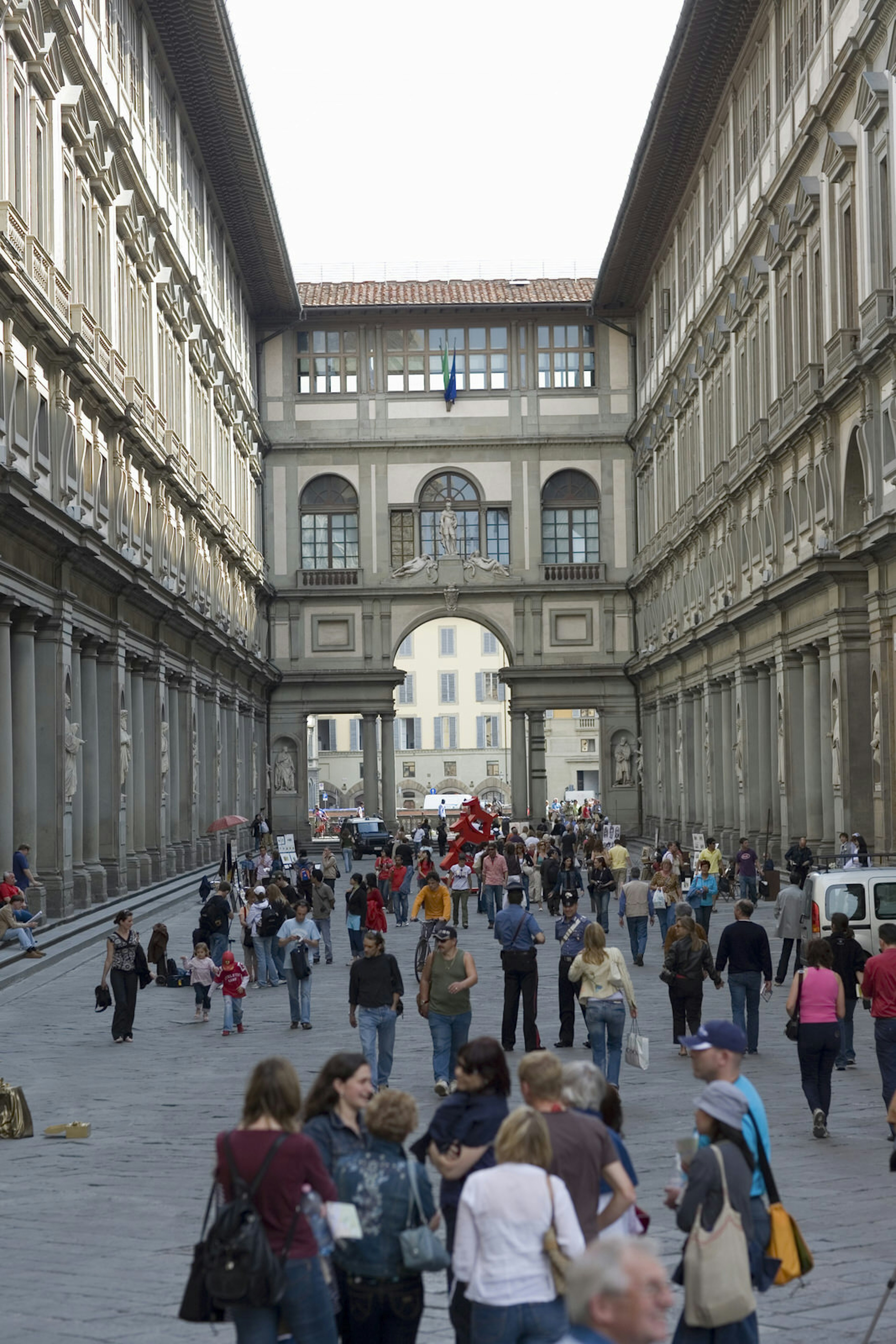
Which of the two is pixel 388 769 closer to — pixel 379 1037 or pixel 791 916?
pixel 791 916

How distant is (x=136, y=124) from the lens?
130 feet

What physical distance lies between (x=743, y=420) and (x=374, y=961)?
1259 inches

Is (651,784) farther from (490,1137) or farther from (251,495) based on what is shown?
(490,1137)

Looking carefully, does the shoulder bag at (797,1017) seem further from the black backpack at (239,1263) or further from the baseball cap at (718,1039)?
the black backpack at (239,1263)

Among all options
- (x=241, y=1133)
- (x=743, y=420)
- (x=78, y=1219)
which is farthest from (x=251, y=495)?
(x=241, y=1133)

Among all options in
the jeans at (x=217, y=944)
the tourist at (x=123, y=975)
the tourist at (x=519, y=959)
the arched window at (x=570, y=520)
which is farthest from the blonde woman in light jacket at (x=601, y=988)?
the arched window at (x=570, y=520)

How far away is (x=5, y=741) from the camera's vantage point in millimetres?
28125

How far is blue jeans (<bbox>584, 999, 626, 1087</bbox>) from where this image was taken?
14.4m

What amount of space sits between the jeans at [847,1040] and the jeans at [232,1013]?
6.60 meters

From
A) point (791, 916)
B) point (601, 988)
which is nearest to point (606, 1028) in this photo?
point (601, 988)

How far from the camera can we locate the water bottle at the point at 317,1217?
20.6ft

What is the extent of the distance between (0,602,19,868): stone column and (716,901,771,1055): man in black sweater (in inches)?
567

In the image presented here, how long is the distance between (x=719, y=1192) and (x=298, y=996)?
13.9 metres

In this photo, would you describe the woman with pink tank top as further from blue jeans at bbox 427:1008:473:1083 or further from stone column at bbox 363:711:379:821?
stone column at bbox 363:711:379:821
